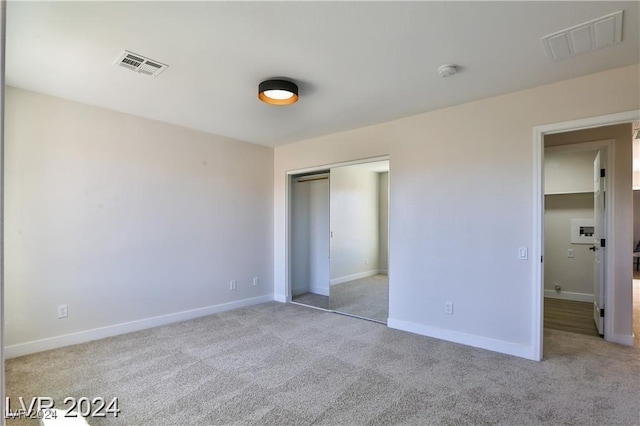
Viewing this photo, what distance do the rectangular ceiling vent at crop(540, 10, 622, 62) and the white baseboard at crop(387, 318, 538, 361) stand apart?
2566mm

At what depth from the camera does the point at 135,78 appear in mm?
2795

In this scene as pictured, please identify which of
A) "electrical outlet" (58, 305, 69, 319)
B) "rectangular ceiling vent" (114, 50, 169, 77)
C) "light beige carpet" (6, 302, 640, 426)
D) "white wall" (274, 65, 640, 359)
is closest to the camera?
"light beige carpet" (6, 302, 640, 426)

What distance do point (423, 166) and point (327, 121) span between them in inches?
51.7

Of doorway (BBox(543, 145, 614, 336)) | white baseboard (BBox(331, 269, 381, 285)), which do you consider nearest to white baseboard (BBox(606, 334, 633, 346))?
doorway (BBox(543, 145, 614, 336))

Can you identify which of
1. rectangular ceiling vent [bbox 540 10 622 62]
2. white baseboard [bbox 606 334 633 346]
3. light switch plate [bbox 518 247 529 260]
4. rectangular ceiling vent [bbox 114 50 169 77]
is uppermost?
rectangular ceiling vent [bbox 540 10 622 62]

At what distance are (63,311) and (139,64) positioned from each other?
2.64m

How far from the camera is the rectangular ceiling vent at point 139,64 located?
7.89ft

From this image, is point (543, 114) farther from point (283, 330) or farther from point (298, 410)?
point (283, 330)

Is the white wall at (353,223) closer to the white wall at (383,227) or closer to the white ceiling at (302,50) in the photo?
the white wall at (383,227)

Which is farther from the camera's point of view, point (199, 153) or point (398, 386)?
point (199, 153)

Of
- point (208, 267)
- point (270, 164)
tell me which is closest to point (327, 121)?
point (270, 164)

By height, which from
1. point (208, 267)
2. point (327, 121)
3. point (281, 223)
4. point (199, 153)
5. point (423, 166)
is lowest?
point (208, 267)

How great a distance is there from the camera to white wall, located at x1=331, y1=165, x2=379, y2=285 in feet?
17.7

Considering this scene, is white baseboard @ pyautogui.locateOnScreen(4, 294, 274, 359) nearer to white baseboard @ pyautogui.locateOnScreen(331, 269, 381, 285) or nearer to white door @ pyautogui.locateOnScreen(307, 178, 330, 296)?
white door @ pyautogui.locateOnScreen(307, 178, 330, 296)
